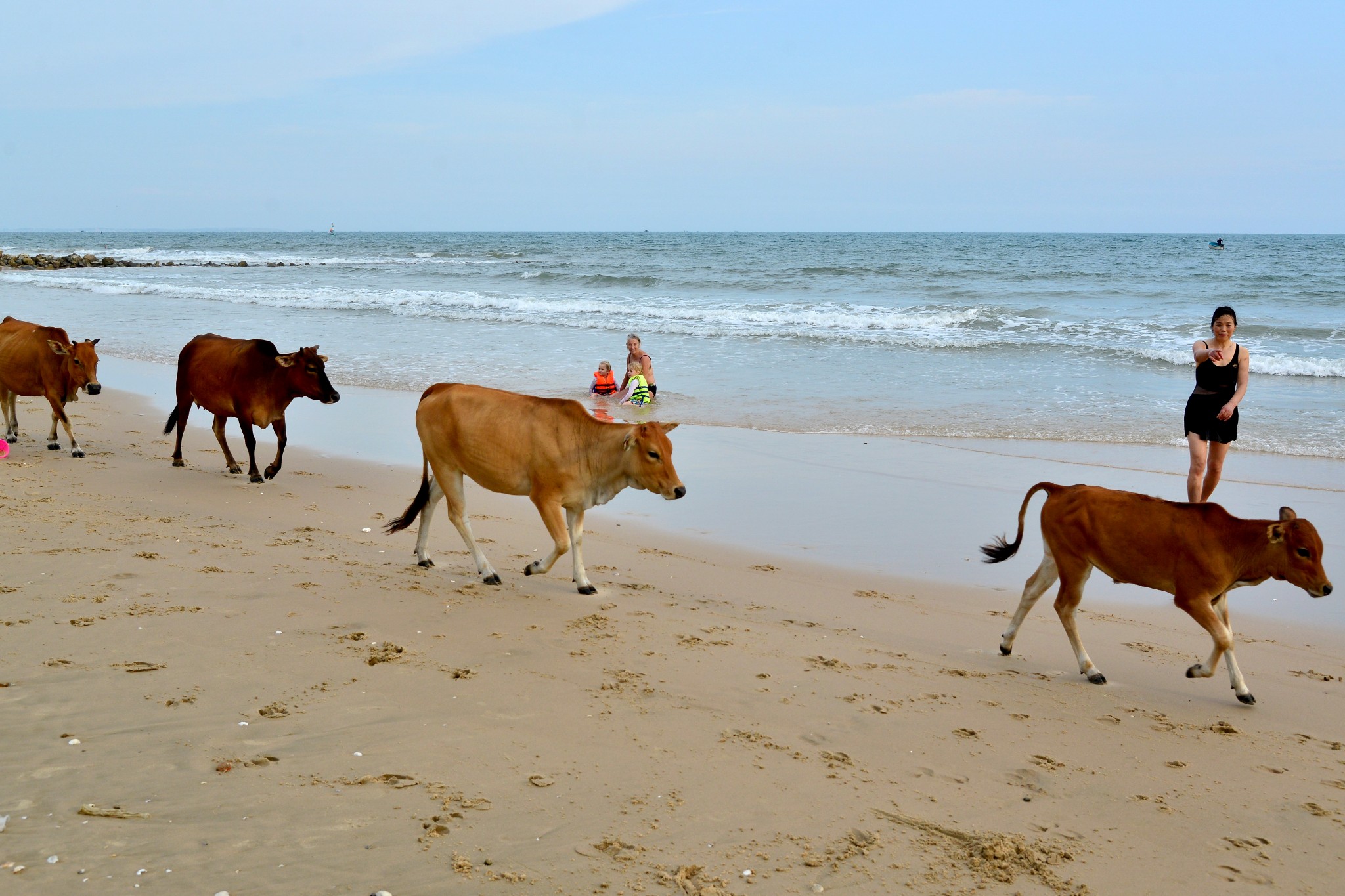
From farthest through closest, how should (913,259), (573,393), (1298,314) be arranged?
(913,259) < (1298,314) < (573,393)

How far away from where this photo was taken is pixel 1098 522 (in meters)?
5.78

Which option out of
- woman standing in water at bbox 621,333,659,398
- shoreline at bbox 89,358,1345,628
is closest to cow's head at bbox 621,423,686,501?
shoreline at bbox 89,358,1345,628

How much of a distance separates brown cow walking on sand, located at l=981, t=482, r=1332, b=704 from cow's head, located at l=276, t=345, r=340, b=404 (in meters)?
6.71

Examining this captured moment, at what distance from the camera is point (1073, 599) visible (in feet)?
19.1

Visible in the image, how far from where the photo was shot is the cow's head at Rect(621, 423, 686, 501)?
6727 mm

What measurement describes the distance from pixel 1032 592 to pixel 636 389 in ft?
30.6

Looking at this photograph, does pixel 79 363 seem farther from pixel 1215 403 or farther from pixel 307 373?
pixel 1215 403

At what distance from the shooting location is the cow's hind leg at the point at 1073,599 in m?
5.77

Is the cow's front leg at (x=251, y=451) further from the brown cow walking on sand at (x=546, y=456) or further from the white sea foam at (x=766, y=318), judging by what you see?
the white sea foam at (x=766, y=318)

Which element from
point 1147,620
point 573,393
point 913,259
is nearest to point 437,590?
point 1147,620

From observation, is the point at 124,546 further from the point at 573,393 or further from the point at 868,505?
the point at 573,393

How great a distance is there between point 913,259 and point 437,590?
56495 millimetres

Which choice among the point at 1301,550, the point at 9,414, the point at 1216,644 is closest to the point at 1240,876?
the point at 1216,644

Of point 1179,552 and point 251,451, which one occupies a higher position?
point 1179,552
